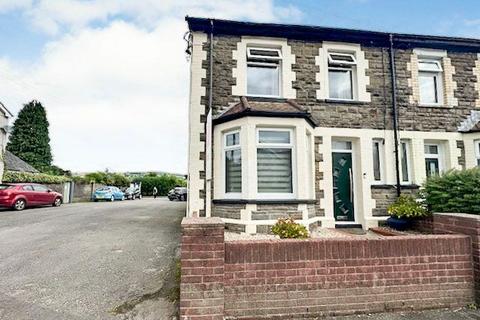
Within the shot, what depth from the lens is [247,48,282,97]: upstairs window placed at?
28.2ft

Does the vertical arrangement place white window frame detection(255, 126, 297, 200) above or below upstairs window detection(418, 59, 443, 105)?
below

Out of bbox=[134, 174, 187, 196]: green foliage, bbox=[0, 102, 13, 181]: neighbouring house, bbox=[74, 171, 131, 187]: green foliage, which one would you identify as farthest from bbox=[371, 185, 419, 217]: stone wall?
bbox=[134, 174, 187, 196]: green foliage

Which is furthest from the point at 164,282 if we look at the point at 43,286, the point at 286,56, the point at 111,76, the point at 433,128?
the point at 111,76

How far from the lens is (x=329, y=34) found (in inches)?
347

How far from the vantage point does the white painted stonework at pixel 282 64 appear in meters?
8.30

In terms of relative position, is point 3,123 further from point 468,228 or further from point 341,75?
point 468,228

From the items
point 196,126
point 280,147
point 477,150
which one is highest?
point 196,126

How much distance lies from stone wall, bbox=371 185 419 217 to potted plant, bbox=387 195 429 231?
647 mm

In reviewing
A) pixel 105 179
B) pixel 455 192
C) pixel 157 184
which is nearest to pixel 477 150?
pixel 455 192

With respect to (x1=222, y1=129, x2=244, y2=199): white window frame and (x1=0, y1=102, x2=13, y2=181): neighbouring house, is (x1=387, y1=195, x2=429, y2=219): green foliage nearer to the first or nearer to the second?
(x1=222, y1=129, x2=244, y2=199): white window frame

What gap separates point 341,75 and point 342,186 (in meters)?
3.52

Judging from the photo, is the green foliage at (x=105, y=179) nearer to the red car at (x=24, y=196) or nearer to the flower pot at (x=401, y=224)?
the red car at (x=24, y=196)

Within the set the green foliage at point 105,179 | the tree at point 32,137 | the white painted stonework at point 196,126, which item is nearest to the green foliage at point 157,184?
the green foliage at point 105,179

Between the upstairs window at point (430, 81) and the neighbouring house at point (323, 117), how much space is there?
0.04 m
